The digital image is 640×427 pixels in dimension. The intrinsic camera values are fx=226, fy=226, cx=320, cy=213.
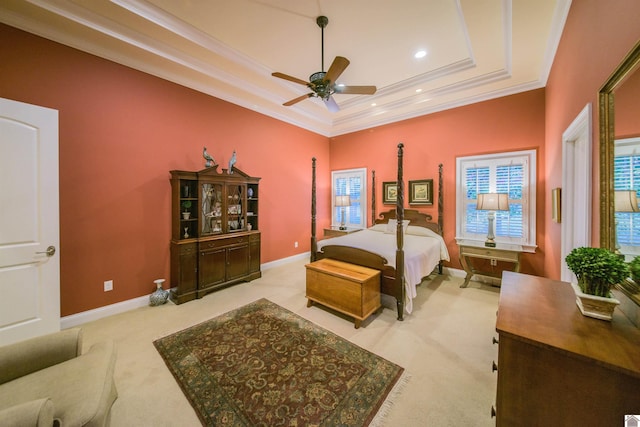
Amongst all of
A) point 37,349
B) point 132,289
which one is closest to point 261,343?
point 37,349

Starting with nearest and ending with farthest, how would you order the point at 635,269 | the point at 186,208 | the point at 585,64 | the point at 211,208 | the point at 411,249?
the point at 635,269
the point at 585,64
the point at 411,249
the point at 186,208
the point at 211,208

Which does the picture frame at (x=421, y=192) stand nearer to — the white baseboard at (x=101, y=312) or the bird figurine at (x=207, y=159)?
the bird figurine at (x=207, y=159)

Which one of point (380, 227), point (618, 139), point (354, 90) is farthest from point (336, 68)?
point (380, 227)

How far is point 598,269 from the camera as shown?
110 cm

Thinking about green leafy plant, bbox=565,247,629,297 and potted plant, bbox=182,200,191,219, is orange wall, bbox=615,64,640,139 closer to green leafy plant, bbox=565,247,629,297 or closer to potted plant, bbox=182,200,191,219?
green leafy plant, bbox=565,247,629,297

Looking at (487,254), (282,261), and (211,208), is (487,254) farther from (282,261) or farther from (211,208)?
(211,208)

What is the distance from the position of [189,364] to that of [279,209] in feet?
10.9

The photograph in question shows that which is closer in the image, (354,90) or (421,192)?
(354,90)

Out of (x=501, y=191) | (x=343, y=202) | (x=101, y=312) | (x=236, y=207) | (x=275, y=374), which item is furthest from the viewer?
(x=343, y=202)

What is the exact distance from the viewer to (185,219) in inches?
132

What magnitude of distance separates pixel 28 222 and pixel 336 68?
337cm

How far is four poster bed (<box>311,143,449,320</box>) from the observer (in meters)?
2.77

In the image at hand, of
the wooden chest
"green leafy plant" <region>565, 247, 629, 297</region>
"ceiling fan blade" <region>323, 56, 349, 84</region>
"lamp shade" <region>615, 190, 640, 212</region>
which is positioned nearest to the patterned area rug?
the wooden chest

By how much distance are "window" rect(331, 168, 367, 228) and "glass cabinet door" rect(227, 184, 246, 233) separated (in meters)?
2.48
